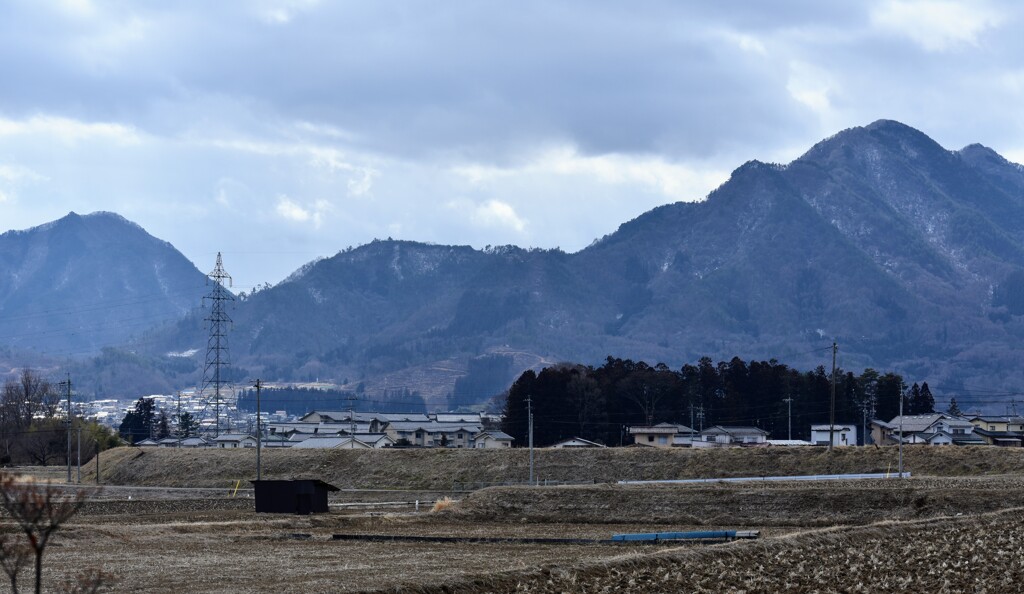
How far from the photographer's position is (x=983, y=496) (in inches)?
1699

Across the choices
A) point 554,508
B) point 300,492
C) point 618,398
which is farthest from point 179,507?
point 618,398

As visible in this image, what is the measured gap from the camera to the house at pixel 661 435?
104188 millimetres

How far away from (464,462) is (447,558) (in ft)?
158

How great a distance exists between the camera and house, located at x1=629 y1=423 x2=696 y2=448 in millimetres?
104188

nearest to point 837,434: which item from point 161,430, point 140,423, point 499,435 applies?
point 499,435

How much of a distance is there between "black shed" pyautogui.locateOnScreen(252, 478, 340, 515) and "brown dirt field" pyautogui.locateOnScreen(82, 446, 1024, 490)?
23621 mm

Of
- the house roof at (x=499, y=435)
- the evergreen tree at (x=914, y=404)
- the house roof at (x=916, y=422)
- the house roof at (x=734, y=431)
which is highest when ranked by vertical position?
the evergreen tree at (x=914, y=404)

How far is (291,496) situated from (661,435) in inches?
2310

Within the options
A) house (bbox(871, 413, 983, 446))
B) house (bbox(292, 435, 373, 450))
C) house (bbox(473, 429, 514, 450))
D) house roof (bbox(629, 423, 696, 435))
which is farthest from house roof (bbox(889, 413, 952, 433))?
house (bbox(292, 435, 373, 450))

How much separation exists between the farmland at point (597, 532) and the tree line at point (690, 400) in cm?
3203

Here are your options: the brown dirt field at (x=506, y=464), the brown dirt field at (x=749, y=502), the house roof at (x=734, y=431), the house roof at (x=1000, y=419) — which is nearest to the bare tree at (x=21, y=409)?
the brown dirt field at (x=506, y=464)

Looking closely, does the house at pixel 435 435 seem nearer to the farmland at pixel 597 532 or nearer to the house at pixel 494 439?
the house at pixel 494 439

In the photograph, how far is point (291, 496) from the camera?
5088cm

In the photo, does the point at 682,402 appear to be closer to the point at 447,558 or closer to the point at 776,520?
the point at 776,520
